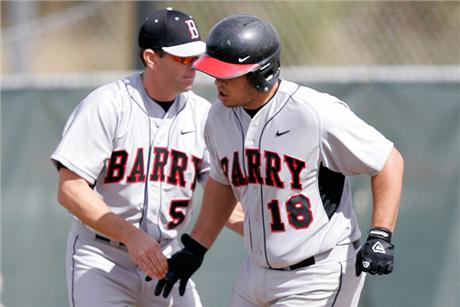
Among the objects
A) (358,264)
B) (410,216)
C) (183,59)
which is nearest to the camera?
(358,264)

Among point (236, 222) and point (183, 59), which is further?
point (236, 222)

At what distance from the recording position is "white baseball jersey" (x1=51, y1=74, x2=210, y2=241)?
455 cm

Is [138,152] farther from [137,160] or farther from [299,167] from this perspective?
[299,167]

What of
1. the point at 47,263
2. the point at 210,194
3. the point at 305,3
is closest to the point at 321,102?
the point at 210,194

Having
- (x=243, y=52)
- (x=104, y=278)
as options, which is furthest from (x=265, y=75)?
(x=104, y=278)

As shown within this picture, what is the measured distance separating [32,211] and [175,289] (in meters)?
2.51

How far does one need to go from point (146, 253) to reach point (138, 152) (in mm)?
617

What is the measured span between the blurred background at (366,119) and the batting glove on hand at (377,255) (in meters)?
2.51

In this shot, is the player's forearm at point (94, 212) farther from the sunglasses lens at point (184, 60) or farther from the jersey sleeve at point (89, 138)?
the sunglasses lens at point (184, 60)

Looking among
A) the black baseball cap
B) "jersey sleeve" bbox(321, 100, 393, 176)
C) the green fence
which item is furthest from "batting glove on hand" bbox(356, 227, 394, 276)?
the green fence

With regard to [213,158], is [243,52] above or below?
above

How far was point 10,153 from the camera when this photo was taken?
7.08 m

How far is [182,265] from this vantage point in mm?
4480

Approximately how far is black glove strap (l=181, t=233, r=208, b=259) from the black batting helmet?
35.6 inches
